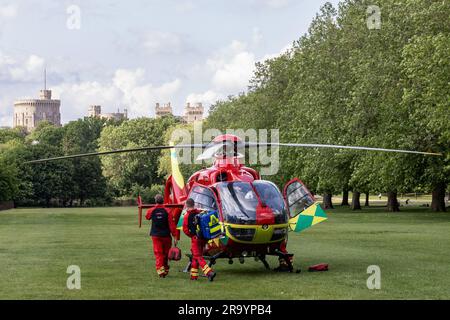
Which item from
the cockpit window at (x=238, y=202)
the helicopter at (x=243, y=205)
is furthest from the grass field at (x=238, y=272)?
the cockpit window at (x=238, y=202)

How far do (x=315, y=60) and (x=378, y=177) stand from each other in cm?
1670

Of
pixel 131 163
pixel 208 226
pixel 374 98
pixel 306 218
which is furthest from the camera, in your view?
pixel 131 163

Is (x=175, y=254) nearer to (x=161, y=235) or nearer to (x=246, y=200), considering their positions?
(x=161, y=235)

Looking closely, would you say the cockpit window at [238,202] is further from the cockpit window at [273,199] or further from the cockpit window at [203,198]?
the cockpit window at [203,198]

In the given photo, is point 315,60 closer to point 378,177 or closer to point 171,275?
point 378,177

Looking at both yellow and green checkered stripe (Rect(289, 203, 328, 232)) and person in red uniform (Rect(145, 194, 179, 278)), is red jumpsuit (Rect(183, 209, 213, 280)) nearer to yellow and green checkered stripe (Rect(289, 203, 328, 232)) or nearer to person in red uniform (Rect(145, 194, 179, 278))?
person in red uniform (Rect(145, 194, 179, 278))

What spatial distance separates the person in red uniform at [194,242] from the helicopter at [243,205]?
29.3 inches

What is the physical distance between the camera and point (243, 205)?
24094 mm

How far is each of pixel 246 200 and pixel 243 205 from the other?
0.22m

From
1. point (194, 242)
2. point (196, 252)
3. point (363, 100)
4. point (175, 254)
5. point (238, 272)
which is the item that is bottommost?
point (238, 272)

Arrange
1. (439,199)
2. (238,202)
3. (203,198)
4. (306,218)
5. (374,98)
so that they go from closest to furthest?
1. (238,202)
2. (203,198)
3. (306,218)
4. (374,98)
5. (439,199)

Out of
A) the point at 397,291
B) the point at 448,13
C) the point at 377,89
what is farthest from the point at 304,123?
the point at 397,291

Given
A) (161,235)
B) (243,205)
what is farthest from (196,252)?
(243,205)

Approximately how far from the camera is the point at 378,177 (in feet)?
203
